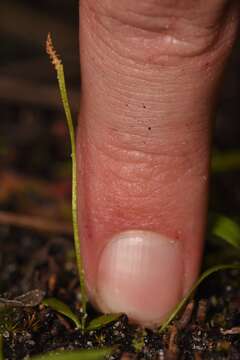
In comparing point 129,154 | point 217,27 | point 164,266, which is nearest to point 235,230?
point 164,266

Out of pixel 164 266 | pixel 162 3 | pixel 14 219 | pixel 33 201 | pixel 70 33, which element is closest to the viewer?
pixel 162 3

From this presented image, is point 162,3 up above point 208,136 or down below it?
above

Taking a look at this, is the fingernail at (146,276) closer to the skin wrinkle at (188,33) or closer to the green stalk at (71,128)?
the green stalk at (71,128)

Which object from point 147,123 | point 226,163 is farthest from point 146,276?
point 226,163

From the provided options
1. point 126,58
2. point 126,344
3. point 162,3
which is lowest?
point 126,344

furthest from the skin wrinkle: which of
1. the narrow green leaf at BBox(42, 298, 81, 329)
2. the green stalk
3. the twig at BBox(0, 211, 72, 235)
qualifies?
the twig at BBox(0, 211, 72, 235)

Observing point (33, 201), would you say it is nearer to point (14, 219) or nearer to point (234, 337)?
point (14, 219)

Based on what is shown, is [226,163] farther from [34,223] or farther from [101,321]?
[101,321]
